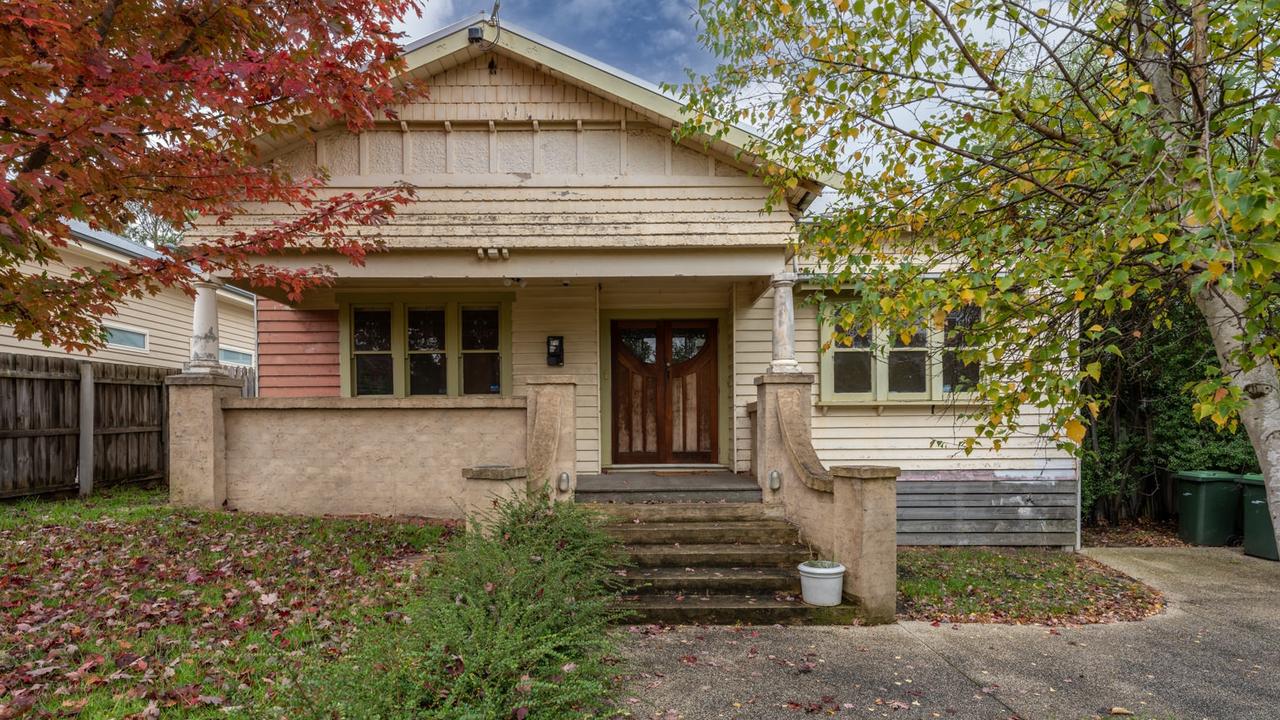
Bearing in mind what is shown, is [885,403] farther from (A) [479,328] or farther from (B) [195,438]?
(B) [195,438]

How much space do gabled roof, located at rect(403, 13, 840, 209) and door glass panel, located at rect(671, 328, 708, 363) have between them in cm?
236

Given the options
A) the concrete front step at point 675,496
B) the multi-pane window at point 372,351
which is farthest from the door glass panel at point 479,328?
the concrete front step at point 675,496

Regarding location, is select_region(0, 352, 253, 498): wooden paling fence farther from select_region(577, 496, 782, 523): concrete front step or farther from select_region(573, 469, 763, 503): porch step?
select_region(577, 496, 782, 523): concrete front step

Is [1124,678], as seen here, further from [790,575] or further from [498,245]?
[498,245]

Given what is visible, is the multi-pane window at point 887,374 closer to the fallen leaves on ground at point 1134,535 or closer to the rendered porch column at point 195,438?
the fallen leaves on ground at point 1134,535

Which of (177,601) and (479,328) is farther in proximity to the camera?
(479,328)

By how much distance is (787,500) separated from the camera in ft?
19.5

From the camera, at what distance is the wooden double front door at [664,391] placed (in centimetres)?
838

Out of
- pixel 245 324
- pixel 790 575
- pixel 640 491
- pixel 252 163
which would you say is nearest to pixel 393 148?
pixel 252 163

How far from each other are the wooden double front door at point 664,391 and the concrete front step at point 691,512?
2.34 meters

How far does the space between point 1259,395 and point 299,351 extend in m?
9.17

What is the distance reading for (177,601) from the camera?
4.41 m

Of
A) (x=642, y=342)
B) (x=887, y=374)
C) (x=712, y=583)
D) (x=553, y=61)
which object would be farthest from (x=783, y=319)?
(x=553, y=61)

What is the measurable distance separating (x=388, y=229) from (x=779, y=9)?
4.64m
